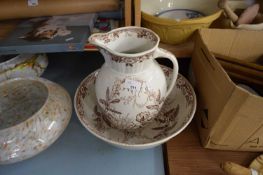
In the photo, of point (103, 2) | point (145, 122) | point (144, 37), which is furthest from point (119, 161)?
point (103, 2)

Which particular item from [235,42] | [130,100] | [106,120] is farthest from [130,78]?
[235,42]

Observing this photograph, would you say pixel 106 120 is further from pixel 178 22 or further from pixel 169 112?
pixel 178 22

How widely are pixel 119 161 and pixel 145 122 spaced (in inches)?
4.3

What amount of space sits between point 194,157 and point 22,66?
1.58 feet

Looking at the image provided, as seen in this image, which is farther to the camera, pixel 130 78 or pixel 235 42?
pixel 235 42

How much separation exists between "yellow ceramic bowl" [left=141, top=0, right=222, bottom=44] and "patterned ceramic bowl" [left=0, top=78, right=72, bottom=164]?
260mm

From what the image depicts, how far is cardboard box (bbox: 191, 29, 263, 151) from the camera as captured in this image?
0.37 m

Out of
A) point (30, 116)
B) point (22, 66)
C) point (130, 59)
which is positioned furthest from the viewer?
point (22, 66)

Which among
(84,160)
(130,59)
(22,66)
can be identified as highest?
(130,59)

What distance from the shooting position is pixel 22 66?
57cm

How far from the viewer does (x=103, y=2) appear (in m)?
0.54

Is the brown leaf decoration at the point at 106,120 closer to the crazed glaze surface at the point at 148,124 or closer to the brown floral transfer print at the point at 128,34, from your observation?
the crazed glaze surface at the point at 148,124

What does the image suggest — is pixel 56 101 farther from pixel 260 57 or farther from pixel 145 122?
pixel 260 57

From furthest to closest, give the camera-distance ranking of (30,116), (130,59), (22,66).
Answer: (22,66)
(30,116)
(130,59)
